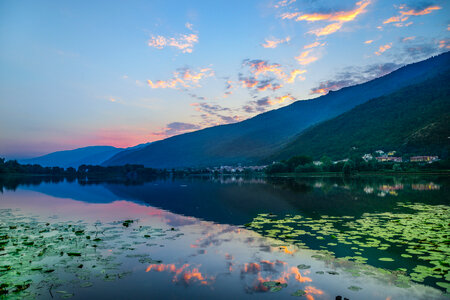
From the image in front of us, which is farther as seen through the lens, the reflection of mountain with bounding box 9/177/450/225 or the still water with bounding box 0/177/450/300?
the reflection of mountain with bounding box 9/177/450/225

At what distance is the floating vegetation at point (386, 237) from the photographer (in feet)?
29.7

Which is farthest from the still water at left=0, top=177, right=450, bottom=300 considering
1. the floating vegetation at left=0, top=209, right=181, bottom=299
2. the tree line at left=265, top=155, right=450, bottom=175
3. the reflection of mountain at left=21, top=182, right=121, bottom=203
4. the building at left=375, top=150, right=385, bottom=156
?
the building at left=375, top=150, right=385, bottom=156

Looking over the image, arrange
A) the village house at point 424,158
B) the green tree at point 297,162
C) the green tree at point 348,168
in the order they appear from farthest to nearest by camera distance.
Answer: the green tree at point 297,162, the village house at point 424,158, the green tree at point 348,168

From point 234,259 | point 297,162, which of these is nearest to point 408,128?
point 297,162

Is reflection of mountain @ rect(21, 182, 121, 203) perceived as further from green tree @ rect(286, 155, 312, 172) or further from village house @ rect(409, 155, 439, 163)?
village house @ rect(409, 155, 439, 163)

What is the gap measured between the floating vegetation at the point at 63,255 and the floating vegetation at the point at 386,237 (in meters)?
7.23

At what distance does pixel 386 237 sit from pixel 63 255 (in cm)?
1561

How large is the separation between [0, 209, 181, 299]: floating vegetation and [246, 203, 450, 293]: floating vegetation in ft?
23.7

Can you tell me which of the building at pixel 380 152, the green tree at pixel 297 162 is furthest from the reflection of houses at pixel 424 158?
the green tree at pixel 297 162

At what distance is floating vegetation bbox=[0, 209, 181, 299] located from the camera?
27.5 ft

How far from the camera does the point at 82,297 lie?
759cm

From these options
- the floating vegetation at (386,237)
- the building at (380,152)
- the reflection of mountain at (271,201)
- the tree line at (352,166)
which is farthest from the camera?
the building at (380,152)

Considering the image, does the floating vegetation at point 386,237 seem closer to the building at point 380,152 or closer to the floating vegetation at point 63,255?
the floating vegetation at point 63,255

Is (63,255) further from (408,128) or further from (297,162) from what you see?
(408,128)
